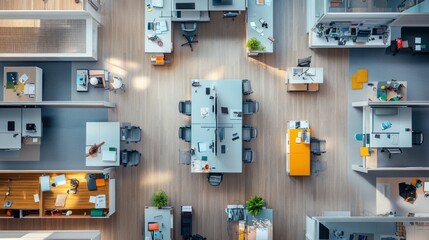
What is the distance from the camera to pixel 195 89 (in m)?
5.91

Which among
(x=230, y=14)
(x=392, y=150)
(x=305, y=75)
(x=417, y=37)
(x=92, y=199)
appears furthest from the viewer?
(x=417, y=37)

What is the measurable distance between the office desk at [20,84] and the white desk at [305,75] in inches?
153

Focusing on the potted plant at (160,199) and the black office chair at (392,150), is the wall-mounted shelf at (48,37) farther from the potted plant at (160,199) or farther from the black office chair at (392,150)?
the black office chair at (392,150)

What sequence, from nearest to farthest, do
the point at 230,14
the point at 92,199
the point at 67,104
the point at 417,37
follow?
1. the point at 67,104
2. the point at 92,199
3. the point at 230,14
4. the point at 417,37

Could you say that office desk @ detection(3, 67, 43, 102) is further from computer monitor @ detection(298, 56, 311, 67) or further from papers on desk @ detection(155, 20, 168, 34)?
computer monitor @ detection(298, 56, 311, 67)

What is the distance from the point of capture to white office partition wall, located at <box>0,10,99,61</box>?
5.92 meters

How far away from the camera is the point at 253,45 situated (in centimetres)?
600

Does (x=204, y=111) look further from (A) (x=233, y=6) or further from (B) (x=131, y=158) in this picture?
(A) (x=233, y=6)

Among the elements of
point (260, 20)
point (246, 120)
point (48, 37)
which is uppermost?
point (260, 20)

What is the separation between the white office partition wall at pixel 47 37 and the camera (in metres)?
5.92

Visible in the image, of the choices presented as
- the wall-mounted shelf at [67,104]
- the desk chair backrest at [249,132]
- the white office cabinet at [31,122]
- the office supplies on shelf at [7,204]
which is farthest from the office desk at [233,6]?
the office supplies on shelf at [7,204]

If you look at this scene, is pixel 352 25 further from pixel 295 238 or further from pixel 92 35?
pixel 92 35

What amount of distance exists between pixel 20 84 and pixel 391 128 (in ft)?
18.1

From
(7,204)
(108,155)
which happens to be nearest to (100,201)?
(108,155)
